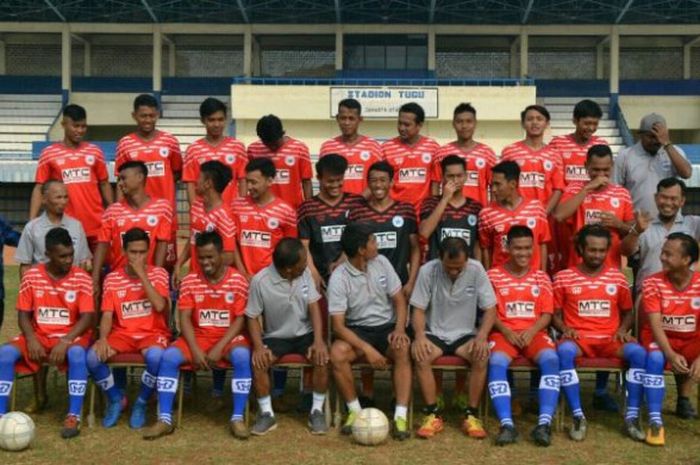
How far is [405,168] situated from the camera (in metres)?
7.13

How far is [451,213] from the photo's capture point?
21.2 feet

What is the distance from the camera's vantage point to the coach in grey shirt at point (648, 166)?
22.2ft

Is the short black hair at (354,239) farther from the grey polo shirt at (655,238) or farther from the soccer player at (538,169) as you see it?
the grey polo shirt at (655,238)

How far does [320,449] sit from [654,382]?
230 centimetres

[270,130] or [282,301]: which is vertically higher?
[270,130]

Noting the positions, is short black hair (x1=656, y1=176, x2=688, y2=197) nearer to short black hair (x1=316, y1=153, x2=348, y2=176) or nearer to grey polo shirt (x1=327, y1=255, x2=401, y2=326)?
grey polo shirt (x1=327, y1=255, x2=401, y2=326)

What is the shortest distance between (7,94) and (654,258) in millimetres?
32786

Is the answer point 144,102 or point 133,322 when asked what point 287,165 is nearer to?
point 144,102

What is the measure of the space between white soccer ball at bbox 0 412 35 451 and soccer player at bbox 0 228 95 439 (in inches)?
18.3

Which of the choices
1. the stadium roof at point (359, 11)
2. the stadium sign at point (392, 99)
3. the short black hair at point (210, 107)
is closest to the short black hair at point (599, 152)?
the short black hair at point (210, 107)

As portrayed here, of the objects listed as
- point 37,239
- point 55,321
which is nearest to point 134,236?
point 55,321

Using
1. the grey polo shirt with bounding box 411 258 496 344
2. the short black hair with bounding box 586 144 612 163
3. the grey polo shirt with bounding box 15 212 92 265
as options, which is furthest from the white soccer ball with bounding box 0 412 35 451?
the short black hair with bounding box 586 144 612 163

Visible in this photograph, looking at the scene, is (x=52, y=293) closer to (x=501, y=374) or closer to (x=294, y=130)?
(x=501, y=374)

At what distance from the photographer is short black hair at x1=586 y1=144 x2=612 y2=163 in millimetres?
6436
